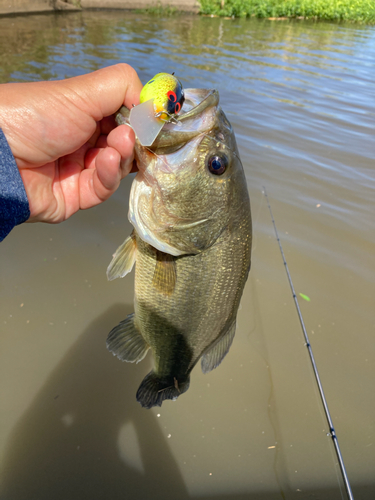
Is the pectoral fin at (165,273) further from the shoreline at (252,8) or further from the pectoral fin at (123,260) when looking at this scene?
the shoreline at (252,8)

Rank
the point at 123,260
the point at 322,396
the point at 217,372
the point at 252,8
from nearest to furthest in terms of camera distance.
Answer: the point at 123,260, the point at 322,396, the point at 217,372, the point at 252,8

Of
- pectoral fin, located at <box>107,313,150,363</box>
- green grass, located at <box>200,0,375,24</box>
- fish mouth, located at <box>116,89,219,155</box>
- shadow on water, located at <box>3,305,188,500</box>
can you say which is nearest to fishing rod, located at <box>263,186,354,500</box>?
shadow on water, located at <box>3,305,188,500</box>

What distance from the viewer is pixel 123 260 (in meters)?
1.69

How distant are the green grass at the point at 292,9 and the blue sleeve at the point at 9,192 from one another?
26.0 meters

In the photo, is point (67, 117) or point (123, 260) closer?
point (67, 117)

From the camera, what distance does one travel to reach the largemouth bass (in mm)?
1424

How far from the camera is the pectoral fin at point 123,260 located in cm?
167

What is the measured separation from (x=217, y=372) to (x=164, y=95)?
2.04 m

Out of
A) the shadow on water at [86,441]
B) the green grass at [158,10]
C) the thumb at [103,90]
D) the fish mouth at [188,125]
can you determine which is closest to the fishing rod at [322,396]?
the shadow on water at [86,441]

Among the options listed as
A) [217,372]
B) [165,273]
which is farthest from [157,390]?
[217,372]

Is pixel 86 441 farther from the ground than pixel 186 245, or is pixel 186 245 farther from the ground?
pixel 186 245

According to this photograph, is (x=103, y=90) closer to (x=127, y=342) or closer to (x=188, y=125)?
(x=188, y=125)

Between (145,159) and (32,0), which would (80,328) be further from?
(32,0)

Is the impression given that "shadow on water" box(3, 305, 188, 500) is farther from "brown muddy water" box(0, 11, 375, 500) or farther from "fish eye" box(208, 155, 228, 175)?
"fish eye" box(208, 155, 228, 175)
